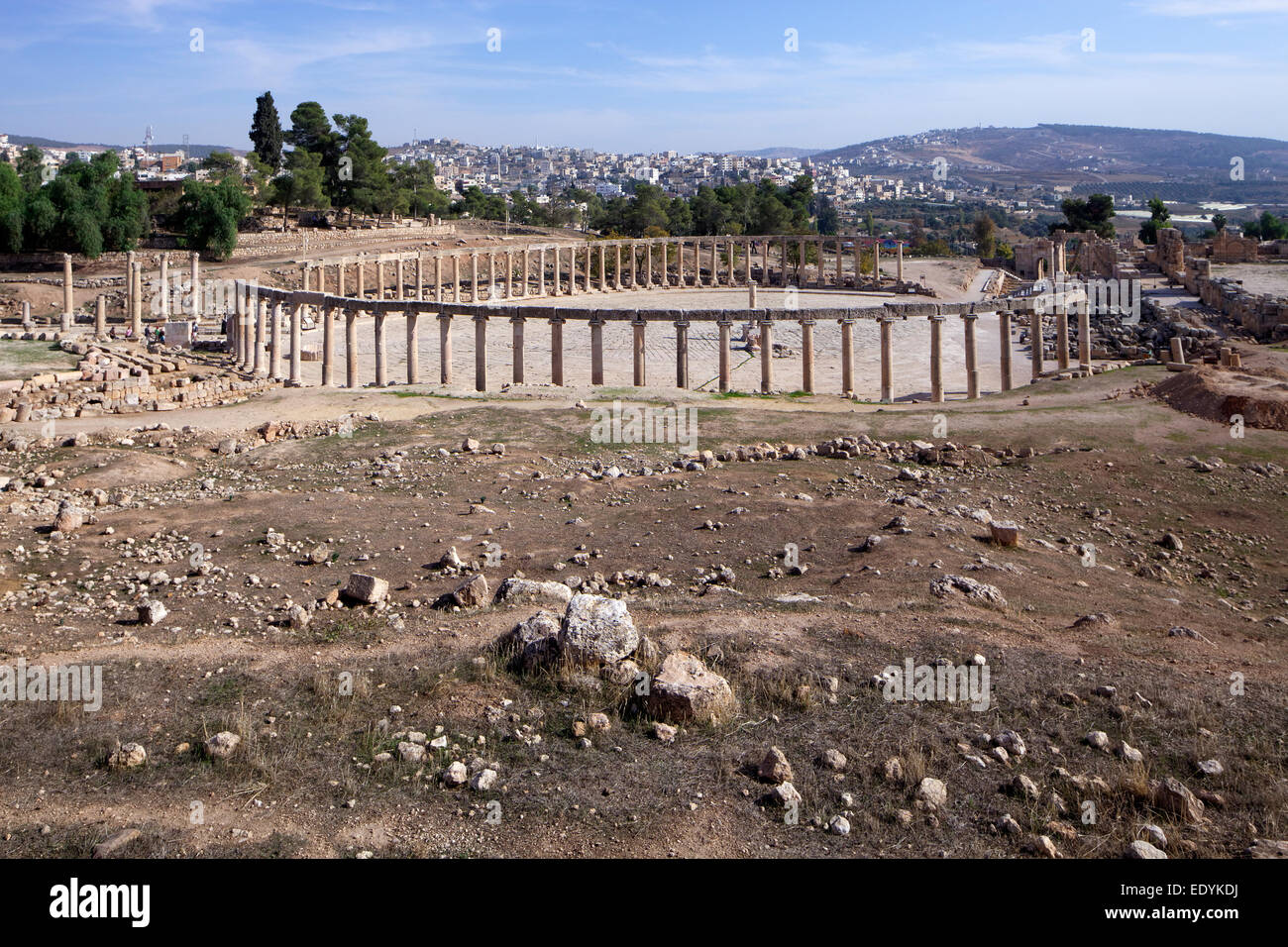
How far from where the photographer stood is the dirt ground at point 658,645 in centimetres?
877

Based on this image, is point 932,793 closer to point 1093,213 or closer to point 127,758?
point 127,758

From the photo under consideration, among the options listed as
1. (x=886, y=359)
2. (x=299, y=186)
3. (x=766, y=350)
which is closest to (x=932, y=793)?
(x=766, y=350)

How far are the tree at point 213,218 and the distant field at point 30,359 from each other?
24.6 meters

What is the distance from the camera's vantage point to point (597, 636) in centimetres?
1116

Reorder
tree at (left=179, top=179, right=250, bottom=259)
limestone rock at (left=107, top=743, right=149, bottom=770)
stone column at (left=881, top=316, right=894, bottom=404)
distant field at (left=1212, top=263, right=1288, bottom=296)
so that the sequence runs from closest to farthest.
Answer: limestone rock at (left=107, top=743, right=149, bottom=770)
stone column at (left=881, top=316, right=894, bottom=404)
distant field at (left=1212, top=263, right=1288, bottom=296)
tree at (left=179, top=179, right=250, bottom=259)

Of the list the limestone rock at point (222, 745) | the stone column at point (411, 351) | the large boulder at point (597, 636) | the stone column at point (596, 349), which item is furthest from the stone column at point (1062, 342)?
the limestone rock at point (222, 745)

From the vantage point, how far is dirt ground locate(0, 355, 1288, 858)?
877 cm

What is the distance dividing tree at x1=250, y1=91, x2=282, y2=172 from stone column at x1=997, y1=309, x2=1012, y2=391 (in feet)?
228

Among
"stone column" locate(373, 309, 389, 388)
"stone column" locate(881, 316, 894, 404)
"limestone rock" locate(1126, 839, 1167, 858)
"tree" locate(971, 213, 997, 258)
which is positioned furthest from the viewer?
"tree" locate(971, 213, 997, 258)

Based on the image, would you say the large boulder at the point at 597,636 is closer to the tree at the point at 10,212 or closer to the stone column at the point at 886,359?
the stone column at the point at 886,359

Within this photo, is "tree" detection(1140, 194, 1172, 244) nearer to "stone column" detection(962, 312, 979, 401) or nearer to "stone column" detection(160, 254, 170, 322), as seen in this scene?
"stone column" detection(962, 312, 979, 401)

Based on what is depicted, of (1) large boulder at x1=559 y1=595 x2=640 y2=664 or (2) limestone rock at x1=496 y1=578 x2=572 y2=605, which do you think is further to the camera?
(2) limestone rock at x1=496 y1=578 x2=572 y2=605

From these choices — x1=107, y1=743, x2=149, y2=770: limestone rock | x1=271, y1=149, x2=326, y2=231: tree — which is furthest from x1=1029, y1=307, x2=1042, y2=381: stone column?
x1=271, y1=149, x2=326, y2=231: tree
